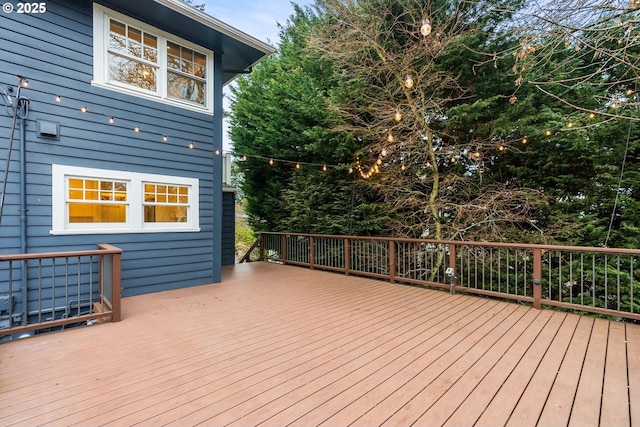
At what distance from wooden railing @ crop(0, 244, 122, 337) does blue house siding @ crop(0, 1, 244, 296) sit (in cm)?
27

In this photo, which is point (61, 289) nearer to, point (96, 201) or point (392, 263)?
point (96, 201)

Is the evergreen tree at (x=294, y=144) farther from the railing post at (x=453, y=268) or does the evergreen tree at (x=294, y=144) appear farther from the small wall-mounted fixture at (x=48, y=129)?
the small wall-mounted fixture at (x=48, y=129)

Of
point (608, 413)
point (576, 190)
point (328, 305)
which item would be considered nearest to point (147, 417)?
point (328, 305)

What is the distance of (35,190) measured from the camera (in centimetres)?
374

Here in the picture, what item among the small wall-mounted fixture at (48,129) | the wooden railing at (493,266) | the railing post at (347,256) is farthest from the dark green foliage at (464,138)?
the small wall-mounted fixture at (48,129)

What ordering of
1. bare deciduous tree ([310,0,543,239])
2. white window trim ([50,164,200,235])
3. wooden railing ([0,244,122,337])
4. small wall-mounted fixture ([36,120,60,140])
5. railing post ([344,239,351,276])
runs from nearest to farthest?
1. wooden railing ([0,244,122,337])
2. small wall-mounted fixture ([36,120,60,140])
3. white window trim ([50,164,200,235])
4. bare deciduous tree ([310,0,543,239])
5. railing post ([344,239,351,276])

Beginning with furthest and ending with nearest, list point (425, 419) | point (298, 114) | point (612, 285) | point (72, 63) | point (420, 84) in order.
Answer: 1. point (298, 114)
2. point (420, 84)
3. point (612, 285)
4. point (72, 63)
5. point (425, 419)

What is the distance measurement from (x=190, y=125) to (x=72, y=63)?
1.70m

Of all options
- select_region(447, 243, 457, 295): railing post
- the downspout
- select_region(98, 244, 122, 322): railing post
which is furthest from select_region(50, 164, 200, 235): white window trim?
select_region(447, 243, 457, 295): railing post

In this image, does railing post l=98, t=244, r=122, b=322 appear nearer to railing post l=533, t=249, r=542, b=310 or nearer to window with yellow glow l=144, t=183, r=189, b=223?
window with yellow glow l=144, t=183, r=189, b=223

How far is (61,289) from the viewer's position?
3.87 meters

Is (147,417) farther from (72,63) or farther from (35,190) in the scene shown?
(72,63)

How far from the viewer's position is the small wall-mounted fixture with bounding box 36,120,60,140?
376 centimetres

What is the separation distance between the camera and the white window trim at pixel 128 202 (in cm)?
388
